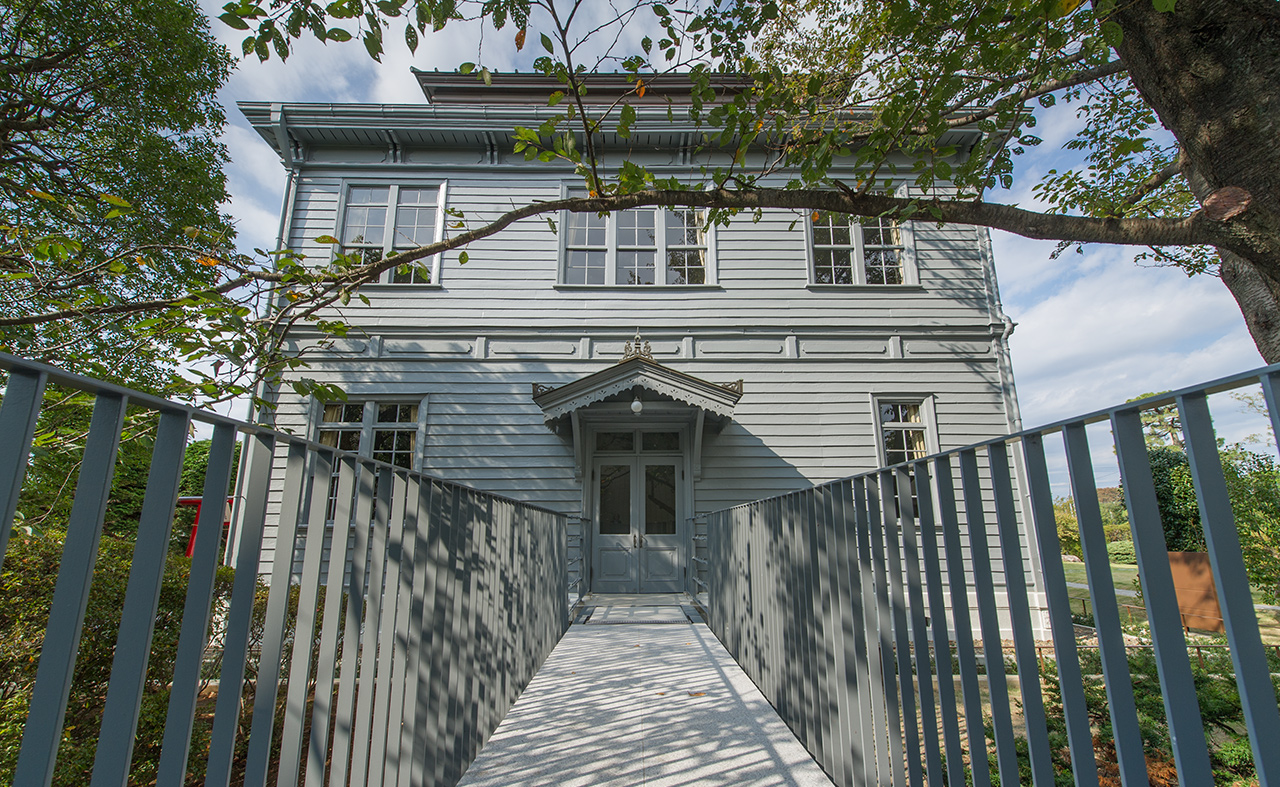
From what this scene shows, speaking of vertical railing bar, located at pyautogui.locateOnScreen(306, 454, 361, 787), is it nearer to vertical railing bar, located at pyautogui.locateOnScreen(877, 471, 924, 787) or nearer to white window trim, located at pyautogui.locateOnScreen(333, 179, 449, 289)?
vertical railing bar, located at pyautogui.locateOnScreen(877, 471, 924, 787)

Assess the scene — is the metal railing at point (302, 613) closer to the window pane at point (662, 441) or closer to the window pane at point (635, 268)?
the window pane at point (662, 441)

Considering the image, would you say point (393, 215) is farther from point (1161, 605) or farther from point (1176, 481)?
point (1161, 605)

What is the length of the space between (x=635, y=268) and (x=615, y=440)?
113 inches

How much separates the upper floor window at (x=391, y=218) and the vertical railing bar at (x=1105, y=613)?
9512 millimetres

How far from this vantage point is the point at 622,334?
915 centimetres

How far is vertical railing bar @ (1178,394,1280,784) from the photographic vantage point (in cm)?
88

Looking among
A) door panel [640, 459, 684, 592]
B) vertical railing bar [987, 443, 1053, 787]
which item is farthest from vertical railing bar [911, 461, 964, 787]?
door panel [640, 459, 684, 592]

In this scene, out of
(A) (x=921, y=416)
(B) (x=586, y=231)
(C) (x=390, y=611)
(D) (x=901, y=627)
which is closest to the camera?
(D) (x=901, y=627)

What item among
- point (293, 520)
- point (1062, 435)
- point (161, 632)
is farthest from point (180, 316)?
point (1062, 435)

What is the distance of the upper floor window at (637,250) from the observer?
9531 mm

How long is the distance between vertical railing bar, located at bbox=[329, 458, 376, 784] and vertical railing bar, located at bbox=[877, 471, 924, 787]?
1.69 m

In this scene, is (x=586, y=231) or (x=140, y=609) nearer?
(x=140, y=609)

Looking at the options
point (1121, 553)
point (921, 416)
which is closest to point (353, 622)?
point (1121, 553)

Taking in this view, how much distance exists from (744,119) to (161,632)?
14.7ft
